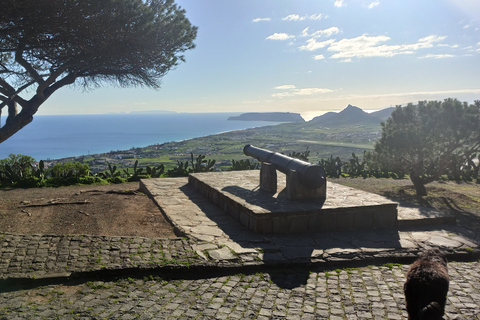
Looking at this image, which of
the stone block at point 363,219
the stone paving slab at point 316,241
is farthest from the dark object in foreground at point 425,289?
the stone block at point 363,219

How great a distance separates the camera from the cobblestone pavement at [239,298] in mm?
3541

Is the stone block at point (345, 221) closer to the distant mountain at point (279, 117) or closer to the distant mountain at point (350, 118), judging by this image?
the distant mountain at point (350, 118)

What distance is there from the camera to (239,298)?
12.9ft

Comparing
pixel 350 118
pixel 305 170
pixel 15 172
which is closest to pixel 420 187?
pixel 305 170

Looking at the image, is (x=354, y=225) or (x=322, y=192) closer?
(x=354, y=225)

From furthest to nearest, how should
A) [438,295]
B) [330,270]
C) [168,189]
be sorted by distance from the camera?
1. [168,189]
2. [330,270]
3. [438,295]

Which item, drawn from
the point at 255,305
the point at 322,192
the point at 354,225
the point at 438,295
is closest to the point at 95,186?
the point at 322,192

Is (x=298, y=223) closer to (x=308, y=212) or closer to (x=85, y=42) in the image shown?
(x=308, y=212)

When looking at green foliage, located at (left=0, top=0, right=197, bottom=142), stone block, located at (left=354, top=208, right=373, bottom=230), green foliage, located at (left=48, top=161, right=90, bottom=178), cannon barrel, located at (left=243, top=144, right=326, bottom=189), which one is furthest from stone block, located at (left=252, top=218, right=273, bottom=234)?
green foliage, located at (left=48, top=161, right=90, bottom=178)

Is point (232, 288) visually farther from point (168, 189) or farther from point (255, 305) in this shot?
point (168, 189)

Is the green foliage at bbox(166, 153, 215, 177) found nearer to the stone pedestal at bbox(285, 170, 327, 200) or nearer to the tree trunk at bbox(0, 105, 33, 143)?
the tree trunk at bbox(0, 105, 33, 143)

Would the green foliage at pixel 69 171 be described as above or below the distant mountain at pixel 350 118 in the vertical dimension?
below

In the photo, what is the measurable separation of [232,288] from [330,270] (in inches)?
56.3

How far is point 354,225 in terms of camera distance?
6547 mm
